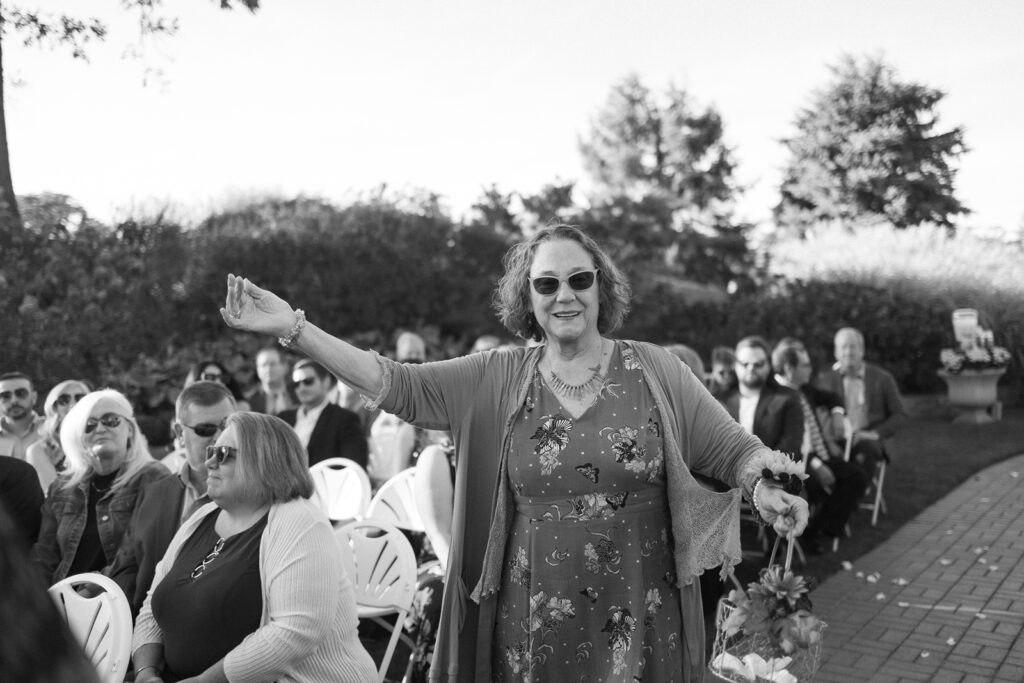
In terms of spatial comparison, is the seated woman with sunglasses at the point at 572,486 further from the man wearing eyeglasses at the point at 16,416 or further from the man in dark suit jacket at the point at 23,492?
the man wearing eyeglasses at the point at 16,416

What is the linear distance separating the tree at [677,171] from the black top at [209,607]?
3164 centimetres

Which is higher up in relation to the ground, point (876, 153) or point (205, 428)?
point (876, 153)

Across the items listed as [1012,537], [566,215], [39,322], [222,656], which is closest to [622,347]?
[222,656]

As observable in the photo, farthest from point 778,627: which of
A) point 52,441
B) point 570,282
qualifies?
point 52,441

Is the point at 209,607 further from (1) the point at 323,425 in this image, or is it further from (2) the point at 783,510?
(1) the point at 323,425

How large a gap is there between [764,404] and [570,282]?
412 centimetres

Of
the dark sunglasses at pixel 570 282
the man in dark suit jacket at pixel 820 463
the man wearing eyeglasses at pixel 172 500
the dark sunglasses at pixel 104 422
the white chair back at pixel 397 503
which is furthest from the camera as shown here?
the man in dark suit jacket at pixel 820 463

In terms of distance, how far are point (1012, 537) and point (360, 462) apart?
5213 mm

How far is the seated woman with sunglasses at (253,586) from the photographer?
9.70 ft

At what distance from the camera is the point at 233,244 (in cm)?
1169

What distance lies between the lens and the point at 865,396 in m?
8.18

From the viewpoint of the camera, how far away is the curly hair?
272 cm

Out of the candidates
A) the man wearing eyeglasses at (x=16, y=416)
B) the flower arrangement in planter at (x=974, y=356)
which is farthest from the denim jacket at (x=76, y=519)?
the flower arrangement in planter at (x=974, y=356)

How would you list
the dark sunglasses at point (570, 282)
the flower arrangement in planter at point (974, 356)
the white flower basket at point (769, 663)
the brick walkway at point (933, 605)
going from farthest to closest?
the flower arrangement in planter at point (974, 356), the brick walkway at point (933, 605), the white flower basket at point (769, 663), the dark sunglasses at point (570, 282)
